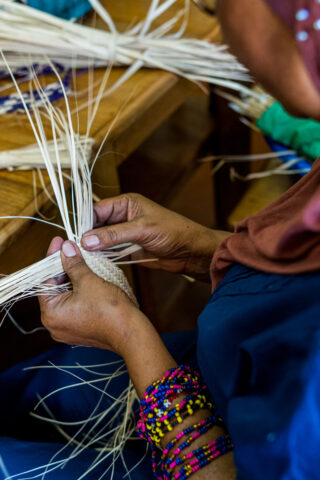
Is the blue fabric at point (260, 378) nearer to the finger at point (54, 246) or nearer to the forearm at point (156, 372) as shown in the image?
the forearm at point (156, 372)

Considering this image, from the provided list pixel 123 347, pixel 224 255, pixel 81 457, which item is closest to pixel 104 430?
pixel 81 457

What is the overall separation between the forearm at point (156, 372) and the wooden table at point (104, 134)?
0.77ft

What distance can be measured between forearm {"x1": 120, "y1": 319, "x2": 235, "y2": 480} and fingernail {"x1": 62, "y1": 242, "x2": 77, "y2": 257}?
0.17m

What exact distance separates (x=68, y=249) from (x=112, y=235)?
0.08 m

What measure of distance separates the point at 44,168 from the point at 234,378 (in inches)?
20.4

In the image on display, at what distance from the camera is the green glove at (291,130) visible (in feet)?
3.74

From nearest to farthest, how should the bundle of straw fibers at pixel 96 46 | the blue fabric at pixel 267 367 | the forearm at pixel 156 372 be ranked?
the blue fabric at pixel 267 367, the forearm at pixel 156 372, the bundle of straw fibers at pixel 96 46

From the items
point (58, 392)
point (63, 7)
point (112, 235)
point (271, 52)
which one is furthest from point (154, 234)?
point (63, 7)

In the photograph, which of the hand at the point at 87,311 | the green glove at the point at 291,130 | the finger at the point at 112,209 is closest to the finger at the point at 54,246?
the hand at the point at 87,311

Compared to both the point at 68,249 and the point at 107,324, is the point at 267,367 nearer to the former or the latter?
the point at 107,324

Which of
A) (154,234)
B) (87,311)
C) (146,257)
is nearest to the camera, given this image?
(87,311)

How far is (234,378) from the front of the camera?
554mm

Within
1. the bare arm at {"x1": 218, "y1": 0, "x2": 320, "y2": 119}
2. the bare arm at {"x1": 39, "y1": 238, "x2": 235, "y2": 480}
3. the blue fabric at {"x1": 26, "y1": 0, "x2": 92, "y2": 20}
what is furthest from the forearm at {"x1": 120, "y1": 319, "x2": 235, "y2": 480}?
the blue fabric at {"x1": 26, "y1": 0, "x2": 92, "y2": 20}

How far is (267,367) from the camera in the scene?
509mm
